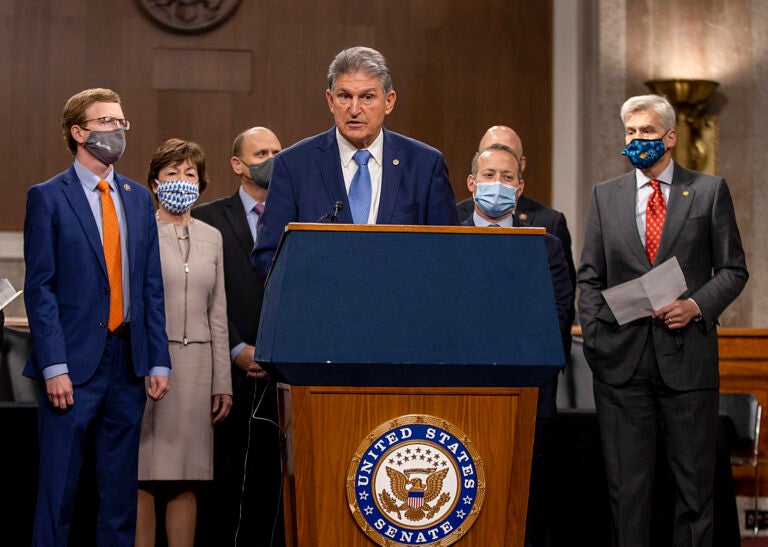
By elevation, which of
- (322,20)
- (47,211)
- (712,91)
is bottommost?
(47,211)

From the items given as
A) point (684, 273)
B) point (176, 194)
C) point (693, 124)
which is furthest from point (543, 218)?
point (693, 124)

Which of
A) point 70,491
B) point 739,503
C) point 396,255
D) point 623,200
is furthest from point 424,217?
point 739,503

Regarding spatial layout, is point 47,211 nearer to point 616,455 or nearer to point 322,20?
point 616,455

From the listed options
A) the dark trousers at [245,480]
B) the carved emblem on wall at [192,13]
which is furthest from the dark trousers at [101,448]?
the carved emblem on wall at [192,13]

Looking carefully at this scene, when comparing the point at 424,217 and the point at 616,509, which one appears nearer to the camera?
the point at 424,217

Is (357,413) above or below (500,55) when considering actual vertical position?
below

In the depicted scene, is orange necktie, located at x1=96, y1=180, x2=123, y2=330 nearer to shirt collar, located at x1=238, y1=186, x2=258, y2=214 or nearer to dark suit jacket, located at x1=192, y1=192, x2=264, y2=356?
dark suit jacket, located at x1=192, y1=192, x2=264, y2=356

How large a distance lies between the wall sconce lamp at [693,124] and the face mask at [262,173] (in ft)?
11.0

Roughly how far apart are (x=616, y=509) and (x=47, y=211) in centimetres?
203

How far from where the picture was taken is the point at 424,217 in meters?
2.88

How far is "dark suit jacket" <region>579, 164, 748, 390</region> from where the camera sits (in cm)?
347

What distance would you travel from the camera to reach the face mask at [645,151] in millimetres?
3559

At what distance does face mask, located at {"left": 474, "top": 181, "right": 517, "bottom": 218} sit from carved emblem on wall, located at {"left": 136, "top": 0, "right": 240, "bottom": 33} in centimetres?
409

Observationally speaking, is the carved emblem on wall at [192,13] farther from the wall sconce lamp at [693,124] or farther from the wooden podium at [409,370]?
the wooden podium at [409,370]
